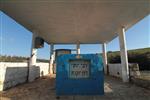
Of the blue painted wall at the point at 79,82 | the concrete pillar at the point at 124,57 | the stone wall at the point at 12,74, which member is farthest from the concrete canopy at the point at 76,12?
the blue painted wall at the point at 79,82

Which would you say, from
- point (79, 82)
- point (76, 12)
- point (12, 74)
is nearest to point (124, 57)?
point (76, 12)

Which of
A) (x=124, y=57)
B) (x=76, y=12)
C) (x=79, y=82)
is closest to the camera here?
(x=79, y=82)

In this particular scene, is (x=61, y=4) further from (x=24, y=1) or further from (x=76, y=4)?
(x=24, y=1)

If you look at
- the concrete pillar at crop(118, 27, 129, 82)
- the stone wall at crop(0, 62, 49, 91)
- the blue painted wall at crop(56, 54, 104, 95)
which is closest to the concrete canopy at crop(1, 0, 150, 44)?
the concrete pillar at crop(118, 27, 129, 82)

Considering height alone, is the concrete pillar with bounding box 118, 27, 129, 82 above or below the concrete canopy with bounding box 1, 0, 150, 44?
below

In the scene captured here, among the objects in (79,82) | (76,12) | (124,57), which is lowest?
(79,82)

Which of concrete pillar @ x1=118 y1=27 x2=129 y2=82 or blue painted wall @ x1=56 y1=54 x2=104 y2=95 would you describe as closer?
blue painted wall @ x1=56 y1=54 x2=104 y2=95

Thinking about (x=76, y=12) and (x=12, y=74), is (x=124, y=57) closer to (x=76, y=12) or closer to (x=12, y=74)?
(x=76, y=12)

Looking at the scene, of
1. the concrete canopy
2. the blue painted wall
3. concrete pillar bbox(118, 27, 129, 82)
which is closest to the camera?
the blue painted wall

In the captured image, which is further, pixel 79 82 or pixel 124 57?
pixel 124 57

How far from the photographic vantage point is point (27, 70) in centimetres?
747

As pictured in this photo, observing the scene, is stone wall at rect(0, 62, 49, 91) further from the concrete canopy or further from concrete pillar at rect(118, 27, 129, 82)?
concrete pillar at rect(118, 27, 129, 82)

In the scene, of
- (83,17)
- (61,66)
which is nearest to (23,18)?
(83,17)

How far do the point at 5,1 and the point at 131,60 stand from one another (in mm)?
10805
